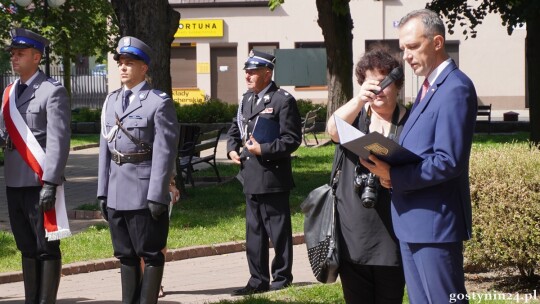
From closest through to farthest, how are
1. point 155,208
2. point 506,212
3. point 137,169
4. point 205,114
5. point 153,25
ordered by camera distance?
point 155,208, point 137,169, point 506,212, point 153,25, point 205,114

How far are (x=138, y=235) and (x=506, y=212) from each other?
2799 mm

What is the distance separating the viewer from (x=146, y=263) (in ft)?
24.3

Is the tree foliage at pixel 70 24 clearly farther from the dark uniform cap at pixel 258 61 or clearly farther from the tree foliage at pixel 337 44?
the dark uniform cap at pixel 258 61

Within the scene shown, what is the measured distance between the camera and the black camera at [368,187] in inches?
226

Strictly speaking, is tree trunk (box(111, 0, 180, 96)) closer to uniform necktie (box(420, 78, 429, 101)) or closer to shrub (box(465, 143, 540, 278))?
shrub (box(465, 143, 540, 278))

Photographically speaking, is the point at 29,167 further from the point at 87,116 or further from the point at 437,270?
the point at 87,116

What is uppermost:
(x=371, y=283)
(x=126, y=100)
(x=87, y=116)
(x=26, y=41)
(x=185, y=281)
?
(x=26, y=41)

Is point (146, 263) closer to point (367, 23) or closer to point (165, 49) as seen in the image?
point (165, 49)

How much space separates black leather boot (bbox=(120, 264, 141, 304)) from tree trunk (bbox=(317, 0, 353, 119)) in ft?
55.9

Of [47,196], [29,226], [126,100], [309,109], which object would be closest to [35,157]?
[47,196]

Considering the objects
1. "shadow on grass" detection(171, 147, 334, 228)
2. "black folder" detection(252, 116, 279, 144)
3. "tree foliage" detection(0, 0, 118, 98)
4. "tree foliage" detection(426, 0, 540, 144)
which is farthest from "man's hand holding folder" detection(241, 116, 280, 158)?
"tree foliage" detection(0, 0, 118, 98)

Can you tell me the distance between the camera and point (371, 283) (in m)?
6.10

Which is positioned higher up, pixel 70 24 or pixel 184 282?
pixel 70 24

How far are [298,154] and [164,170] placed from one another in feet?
52.7
